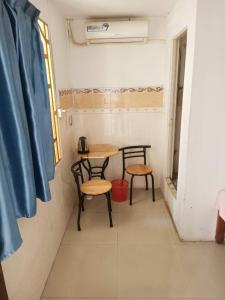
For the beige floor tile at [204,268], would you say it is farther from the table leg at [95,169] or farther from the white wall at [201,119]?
the table leg at [95,169]

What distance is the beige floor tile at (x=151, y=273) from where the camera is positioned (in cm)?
165

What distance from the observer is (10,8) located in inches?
44.2

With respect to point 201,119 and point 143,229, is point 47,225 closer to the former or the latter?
point 143,229

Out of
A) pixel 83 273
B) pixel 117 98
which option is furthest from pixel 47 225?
pixel 117 98

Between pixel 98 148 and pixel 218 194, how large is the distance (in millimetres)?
1451

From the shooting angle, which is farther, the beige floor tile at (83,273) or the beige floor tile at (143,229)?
the beige floor tile at (143,229)

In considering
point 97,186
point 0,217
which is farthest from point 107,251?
point 0,217

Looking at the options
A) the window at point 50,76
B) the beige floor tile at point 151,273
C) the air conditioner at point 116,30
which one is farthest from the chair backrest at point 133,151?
the air conditioner at point 116,30

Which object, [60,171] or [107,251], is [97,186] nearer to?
[60,171]

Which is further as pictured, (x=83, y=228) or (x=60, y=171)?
(x=83, y=228)

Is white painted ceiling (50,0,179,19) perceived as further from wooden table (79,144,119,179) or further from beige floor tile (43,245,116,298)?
beige floor tile (43,245,116,298)

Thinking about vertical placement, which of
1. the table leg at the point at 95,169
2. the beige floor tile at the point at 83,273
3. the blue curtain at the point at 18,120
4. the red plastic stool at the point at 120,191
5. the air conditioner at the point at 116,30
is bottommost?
the beige floor tile at the point at 83,273

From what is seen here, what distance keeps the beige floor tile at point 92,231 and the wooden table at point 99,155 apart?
554mm

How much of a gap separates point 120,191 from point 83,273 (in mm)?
1190
